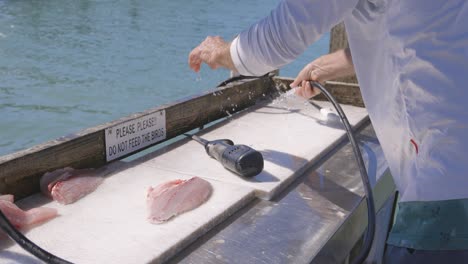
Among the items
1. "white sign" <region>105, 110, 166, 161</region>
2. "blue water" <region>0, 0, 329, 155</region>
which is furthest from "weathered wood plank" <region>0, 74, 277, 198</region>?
"blue water" <region>0, 0, 329, 155</region>

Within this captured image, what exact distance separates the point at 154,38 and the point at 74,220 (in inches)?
557

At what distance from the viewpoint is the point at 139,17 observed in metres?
19.2

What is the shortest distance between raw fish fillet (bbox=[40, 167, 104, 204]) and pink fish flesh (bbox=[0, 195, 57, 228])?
0.33ft

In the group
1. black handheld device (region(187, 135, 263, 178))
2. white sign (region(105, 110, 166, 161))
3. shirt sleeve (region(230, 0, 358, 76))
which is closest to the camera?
shirt sleeve (region(230, 0, 358, 76))

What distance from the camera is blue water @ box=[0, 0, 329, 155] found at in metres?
8.68

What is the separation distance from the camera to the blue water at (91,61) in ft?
28.5

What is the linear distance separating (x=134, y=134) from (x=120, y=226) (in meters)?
0.72

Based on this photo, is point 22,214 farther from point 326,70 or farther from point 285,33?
point 326,70

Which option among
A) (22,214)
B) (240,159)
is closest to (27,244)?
(22,214)

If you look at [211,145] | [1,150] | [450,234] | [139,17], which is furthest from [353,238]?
[139,17]

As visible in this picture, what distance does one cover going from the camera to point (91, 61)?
12148 mm

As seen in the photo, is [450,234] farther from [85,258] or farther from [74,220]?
[74,220]

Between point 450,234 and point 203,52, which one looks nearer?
point 450,234

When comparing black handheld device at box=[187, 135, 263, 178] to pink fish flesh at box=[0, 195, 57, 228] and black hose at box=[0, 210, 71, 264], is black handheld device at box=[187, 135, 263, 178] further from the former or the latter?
black hose at box=[0, 210, 71, 264]
